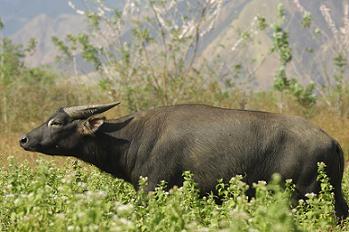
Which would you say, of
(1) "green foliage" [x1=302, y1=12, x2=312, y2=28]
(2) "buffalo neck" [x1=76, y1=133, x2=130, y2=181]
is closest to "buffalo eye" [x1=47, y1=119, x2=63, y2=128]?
(2) "buffalo neck" [x1=76, y1=133, x2=130, y2=181]

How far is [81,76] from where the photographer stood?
2867 centimetres

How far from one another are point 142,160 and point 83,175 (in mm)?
845

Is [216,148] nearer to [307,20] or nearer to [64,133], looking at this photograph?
[64,133]

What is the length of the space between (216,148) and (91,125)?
1640 mm

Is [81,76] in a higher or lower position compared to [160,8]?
lower

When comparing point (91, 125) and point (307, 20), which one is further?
point (307, 20)

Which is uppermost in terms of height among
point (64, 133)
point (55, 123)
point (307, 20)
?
point (55, 123)

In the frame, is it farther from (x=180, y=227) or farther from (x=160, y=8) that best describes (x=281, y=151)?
(x=160, y=8)

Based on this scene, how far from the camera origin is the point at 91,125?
28.4 ft

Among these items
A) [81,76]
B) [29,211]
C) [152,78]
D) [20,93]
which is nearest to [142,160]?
[29,211]

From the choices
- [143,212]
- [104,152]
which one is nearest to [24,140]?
[104,152]

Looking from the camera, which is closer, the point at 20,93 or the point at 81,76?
the point at 20,93

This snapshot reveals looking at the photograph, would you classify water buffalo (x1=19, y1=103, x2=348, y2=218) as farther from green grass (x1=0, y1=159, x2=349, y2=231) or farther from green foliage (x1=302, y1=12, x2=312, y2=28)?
green foliage (x1=302, y1=12, x2=312, y2=28)

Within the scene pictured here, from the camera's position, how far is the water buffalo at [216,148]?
25.9 feet
